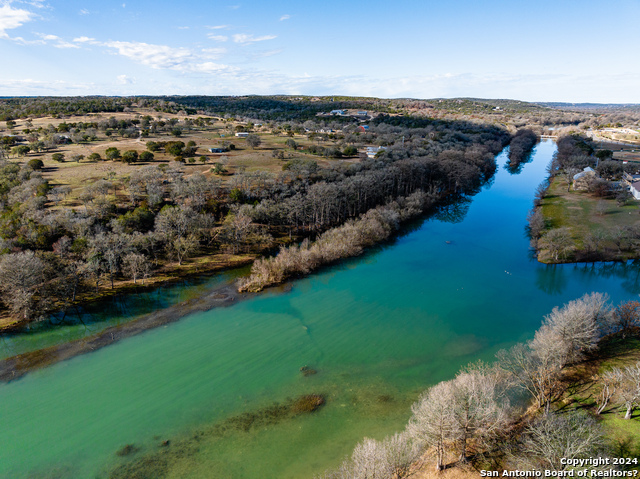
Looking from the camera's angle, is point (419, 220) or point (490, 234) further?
point (419, 220)

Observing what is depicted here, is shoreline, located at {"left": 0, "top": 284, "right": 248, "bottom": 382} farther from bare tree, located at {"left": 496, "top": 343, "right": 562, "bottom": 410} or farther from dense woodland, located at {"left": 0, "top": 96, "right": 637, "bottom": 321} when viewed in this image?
bare tree, located at {"left": 496, "top": 343, "right": 562, "bottom": 410}

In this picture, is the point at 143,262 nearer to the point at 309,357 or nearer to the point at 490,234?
the point at 309,357

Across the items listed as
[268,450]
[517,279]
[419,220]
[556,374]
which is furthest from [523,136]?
[268,450]

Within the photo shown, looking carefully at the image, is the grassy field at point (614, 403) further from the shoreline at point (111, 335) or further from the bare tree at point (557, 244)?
the shoreline at point (111, 335)

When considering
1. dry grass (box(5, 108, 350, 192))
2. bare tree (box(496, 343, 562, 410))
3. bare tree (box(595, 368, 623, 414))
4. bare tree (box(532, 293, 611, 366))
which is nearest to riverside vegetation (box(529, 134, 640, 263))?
bare tree (box(532, 293, 611, 366))

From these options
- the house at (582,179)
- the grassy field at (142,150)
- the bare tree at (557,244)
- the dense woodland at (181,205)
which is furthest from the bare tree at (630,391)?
the house at (582,179)
